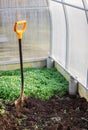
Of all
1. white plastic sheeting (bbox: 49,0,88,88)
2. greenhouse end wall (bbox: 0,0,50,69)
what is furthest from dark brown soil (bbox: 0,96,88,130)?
greenhouse end wall (bbox: 0,0,50,69)

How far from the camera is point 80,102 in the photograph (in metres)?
5.38

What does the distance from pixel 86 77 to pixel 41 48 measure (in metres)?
2.25

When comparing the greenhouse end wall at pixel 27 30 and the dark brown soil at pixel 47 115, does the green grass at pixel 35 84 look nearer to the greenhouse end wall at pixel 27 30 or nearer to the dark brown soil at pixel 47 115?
the dark brown soil at pixel 47 115

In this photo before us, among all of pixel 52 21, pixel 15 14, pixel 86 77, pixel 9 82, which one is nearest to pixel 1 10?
pixel 15 14

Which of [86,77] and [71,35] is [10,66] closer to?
[71,35]

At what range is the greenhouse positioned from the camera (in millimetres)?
4836

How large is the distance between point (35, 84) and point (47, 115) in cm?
132

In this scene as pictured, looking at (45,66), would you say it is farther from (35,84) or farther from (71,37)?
(71,37)

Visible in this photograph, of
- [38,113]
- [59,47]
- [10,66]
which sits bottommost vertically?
[38,113]

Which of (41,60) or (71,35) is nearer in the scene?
(71,35)

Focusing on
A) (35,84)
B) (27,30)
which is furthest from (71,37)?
(27,30)

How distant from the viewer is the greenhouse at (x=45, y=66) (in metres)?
4.84

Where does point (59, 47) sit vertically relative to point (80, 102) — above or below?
above

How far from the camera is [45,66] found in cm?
751
